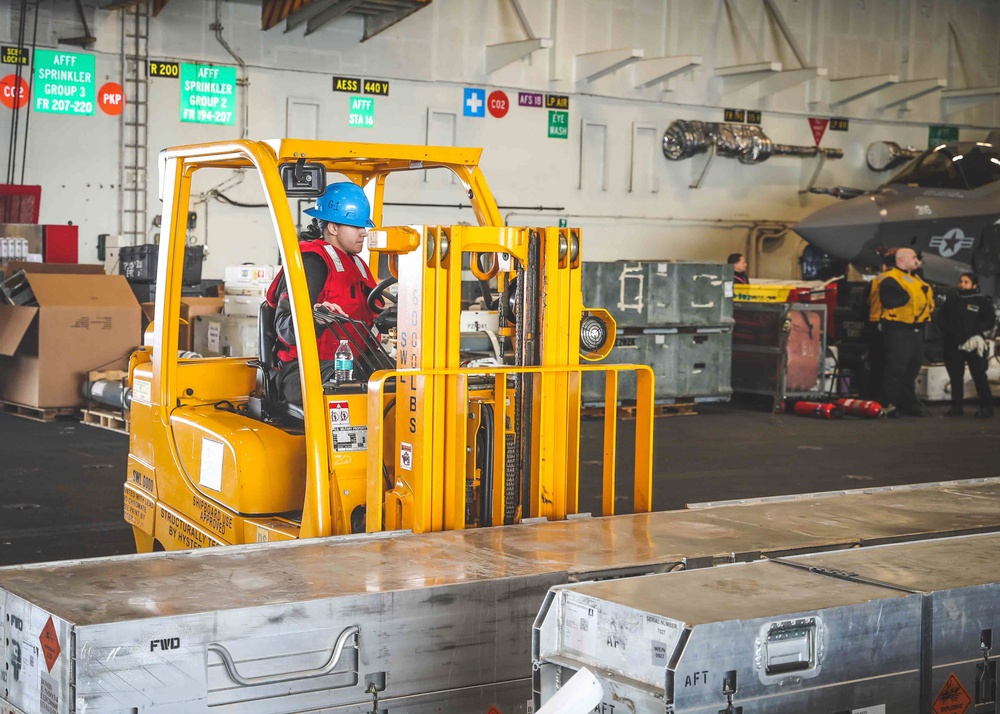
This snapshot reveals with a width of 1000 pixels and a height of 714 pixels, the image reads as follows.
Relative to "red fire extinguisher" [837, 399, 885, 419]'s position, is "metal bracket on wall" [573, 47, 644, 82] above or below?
above

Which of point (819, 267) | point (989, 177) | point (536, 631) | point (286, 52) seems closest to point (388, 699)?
point (536, 631)

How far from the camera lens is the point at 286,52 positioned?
16.8 meters

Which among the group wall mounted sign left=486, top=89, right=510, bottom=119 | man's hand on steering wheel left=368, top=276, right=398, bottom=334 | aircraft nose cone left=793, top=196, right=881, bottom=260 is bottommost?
man's hand on steering wheel left=368, top=276, right=398, bottom=334

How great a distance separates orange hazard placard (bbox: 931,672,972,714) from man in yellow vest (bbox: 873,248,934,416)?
1093 cm

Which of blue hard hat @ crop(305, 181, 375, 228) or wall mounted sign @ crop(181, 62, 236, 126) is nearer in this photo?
blue hard hat @ crop(305, 181, 375, 228)

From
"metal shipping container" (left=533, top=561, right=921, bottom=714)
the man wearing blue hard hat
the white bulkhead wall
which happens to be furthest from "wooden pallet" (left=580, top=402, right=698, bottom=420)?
"metal shipping container" (left=533, top=561, right=921, bottom=714)

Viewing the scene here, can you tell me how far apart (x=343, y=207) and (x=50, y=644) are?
2.52m

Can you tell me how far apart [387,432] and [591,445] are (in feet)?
22.5

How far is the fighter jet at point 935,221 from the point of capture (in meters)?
17.2

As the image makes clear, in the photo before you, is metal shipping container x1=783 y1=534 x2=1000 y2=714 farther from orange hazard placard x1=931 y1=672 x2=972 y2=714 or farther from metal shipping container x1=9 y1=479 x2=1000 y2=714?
metal shipping container x1=9 y1=479 x2=1000 y2=714

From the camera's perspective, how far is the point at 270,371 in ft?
16.5

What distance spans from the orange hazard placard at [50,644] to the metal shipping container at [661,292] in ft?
33.8

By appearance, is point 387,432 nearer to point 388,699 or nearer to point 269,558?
point 269,558

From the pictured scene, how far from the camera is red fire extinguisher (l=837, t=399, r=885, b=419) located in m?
13.9
